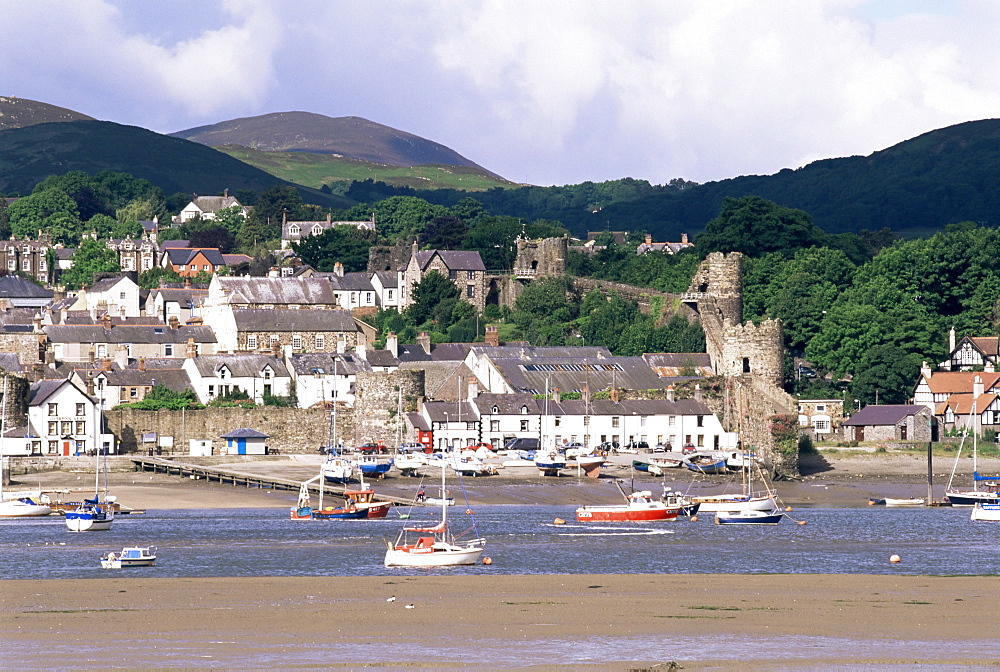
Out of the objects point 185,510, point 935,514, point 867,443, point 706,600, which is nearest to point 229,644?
point 706,600

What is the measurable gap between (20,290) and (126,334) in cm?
2712

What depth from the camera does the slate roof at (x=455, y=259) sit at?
9444cm

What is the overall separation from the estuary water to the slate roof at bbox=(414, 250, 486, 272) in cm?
4445

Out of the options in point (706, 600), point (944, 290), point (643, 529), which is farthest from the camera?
point (944, 290)

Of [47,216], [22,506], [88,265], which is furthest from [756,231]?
[47,216]

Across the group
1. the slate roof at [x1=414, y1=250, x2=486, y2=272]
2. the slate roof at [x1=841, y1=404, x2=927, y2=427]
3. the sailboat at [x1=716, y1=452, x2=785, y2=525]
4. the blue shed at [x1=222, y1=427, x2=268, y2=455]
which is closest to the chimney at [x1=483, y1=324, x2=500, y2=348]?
the slate roof at [x1=414, y1=250, x2=486, y2=272]

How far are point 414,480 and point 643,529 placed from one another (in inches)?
614

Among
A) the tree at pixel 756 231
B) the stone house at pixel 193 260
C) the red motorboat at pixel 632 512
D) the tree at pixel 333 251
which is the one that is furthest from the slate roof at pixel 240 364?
the stone house at pixel 193 260

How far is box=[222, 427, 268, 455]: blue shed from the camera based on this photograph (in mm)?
64188

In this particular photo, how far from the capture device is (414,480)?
58.3m

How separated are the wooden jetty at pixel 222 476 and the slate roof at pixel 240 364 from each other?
10273mm

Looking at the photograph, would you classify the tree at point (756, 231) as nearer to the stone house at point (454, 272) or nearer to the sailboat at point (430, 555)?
the stone house at point (454, 272)

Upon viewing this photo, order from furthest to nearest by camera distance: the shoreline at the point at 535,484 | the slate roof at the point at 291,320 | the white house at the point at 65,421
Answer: the slate roof at the point at 291,320 → the white house at the point at 65,421 → the shoreline at the point at 535,484

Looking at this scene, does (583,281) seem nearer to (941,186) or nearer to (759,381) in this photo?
(759,381)
